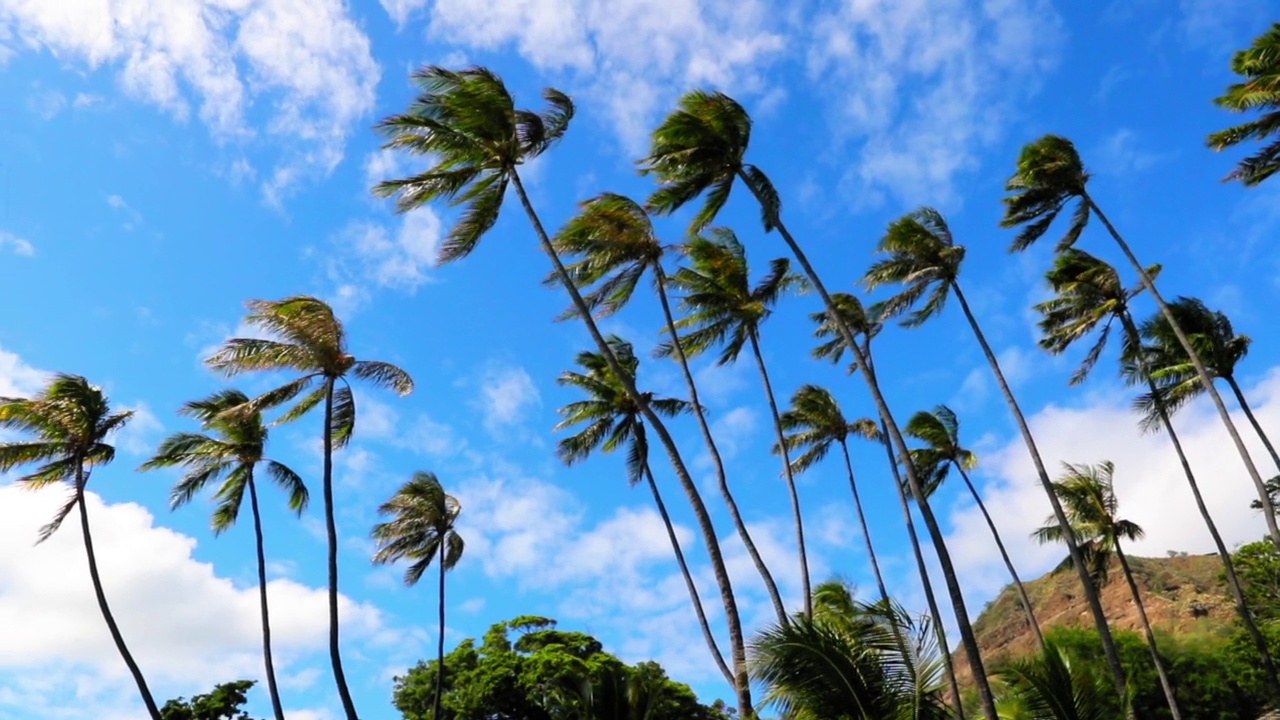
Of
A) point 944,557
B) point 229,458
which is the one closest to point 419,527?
point 229,458

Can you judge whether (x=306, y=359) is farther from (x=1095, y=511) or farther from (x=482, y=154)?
(x=1095, y=511)

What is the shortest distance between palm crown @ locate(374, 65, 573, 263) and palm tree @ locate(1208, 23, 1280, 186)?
47.1 ft

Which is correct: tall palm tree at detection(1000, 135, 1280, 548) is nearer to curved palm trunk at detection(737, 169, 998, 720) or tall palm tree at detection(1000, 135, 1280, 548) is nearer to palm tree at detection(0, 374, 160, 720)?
curved palm trunk at detection(737, 169, 998, 720)

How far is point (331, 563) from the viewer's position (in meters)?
18.4

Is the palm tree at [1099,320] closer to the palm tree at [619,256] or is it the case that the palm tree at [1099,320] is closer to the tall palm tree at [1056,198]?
the tall palm tree at [1056,198]

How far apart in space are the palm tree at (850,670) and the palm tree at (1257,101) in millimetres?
15870

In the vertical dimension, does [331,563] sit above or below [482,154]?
below

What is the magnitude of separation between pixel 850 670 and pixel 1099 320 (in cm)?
2211

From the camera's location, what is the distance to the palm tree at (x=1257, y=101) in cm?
1694

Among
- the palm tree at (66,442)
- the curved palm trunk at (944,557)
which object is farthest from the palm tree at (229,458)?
the curved palm trunk at (944,557)

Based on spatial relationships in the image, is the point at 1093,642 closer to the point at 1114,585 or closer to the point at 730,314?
the point at 730,314

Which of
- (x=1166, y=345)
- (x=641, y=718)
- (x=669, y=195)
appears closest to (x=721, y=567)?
(x=641, y=718)

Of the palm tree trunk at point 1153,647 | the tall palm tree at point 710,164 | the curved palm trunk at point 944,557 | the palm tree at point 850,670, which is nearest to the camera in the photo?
the palm tree at point 850,670

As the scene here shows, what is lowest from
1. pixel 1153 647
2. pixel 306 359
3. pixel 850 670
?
pixel 850 670
